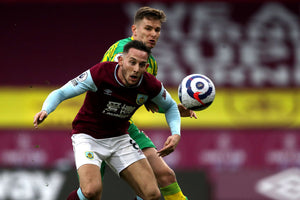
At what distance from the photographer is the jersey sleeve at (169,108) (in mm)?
6758

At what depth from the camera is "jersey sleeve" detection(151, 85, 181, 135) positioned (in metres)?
6.76

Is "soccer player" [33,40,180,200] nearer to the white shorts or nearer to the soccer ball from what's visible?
the white shorts

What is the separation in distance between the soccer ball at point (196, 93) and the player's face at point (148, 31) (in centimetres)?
60

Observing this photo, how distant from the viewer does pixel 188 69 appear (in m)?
15.6

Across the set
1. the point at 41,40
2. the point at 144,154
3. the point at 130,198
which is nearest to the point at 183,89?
the point at 144,154

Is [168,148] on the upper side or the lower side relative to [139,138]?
upper

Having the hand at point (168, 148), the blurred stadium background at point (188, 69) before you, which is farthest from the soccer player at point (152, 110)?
the blurred stadium background at point (188, 69)

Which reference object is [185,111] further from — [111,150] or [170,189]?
[111,150]

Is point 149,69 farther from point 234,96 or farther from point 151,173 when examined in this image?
point 234,96

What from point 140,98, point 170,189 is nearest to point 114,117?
point 140,98

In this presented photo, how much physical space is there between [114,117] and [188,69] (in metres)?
9.02

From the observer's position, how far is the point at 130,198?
9.10 metres

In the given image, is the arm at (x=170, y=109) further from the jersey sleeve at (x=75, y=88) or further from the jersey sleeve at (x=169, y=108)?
the jersey sleeve at (x=75, y=88)

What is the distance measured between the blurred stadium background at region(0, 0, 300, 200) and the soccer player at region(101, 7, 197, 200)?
7649mm
